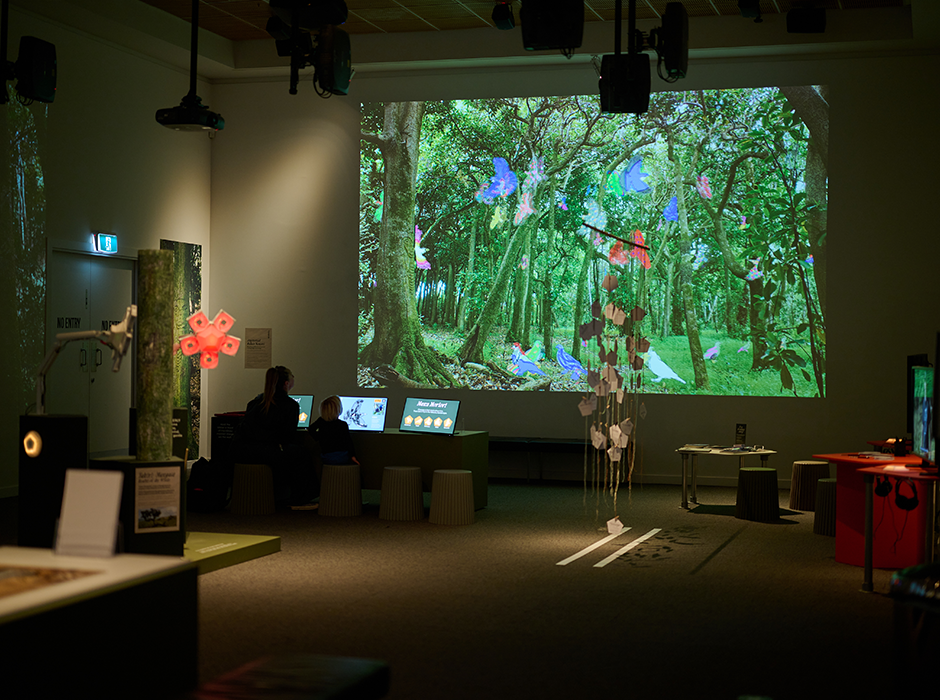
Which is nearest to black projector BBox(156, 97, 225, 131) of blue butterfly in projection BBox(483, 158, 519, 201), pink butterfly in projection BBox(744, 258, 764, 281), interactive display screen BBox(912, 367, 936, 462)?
blue butterfly in projection BBox(483, 158, 519, 201)

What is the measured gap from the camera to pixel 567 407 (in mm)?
10992

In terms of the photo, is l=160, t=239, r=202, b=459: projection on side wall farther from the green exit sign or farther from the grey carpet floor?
the grey carpet floor

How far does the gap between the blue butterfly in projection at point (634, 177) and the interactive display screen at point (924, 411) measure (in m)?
4.89

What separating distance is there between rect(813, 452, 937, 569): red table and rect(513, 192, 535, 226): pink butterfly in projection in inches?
203

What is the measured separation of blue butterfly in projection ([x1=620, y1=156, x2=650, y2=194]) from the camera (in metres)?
10.8

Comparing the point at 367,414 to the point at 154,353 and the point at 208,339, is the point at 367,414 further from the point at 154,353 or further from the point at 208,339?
the point at 154,353

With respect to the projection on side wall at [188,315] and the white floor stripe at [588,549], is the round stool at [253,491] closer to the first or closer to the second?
the white floor stripe at [588,549]

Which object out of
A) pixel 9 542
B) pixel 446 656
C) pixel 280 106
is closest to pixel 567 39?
pixel 446 656

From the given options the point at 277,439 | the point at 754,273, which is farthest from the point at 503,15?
the point at 277,439

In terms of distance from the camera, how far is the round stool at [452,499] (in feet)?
26.3

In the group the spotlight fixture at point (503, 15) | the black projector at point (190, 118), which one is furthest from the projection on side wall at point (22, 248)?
the spotlight fixture at point (503, 15)

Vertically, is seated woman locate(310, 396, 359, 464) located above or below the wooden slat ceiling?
below

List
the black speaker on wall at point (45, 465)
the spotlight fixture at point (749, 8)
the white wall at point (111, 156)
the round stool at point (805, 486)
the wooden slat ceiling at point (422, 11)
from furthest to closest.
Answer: the wooden slat ceiling at point (422, 11) < the white wall at point (111, 156) < the spotlight fixture at point (749, 8) < the round stool at point (805, 486) < the black speaker on wall at point (45, 465)

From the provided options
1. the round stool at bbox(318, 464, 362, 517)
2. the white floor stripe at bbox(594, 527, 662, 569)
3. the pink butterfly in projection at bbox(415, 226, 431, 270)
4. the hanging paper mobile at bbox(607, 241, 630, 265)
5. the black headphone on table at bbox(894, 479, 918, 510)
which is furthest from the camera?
the pink butterfly in projection at bbox(415, 226, 431, 270)
